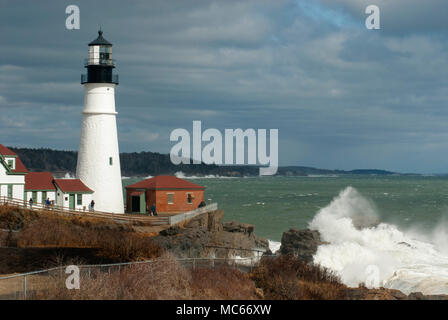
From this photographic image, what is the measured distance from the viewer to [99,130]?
3566 centimetres

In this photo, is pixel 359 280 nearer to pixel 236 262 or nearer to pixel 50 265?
pixel 236 262

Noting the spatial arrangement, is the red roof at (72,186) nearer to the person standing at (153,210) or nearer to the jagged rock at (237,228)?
the person standing at (153,210)

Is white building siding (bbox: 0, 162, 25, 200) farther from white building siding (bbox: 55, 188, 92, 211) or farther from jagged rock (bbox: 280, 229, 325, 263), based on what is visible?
jagged rock (bbox: 280, 229, 325, 263)

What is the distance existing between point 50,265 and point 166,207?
59.1ft

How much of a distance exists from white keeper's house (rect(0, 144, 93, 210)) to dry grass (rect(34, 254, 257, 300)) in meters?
20.0

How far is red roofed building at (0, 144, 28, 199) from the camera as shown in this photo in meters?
33.4

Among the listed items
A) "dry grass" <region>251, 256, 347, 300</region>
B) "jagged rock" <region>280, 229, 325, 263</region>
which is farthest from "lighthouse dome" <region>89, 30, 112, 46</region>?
"dry grass" <region>251, 256, 347, 300</region>

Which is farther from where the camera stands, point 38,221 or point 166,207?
point 166,207

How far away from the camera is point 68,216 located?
3142 cm

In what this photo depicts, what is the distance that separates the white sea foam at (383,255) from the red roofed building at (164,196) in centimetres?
830

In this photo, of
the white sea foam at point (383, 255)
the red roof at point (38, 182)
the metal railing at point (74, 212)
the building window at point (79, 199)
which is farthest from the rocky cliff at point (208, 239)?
the red roof at point (38, 182)

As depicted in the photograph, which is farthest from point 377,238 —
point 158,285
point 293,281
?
point 158,285
